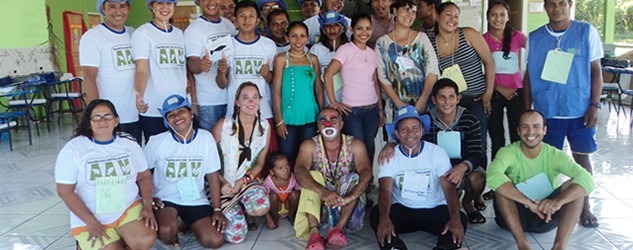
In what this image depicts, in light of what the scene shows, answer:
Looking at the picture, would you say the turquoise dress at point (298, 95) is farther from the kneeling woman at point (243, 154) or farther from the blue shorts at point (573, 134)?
the blue shorts at point (573, 134)

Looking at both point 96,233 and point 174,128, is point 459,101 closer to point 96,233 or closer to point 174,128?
point 174,128

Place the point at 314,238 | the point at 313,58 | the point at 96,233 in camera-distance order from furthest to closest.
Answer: the point at 313,58 → the point at 314,238 → the point at 96,233

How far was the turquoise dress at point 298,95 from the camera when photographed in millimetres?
3570

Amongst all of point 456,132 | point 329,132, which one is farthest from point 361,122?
point 456,132

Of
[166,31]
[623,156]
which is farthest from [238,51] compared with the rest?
[623,156]

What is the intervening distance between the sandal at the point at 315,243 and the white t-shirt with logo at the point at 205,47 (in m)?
1.18

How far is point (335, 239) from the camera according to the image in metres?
3.04

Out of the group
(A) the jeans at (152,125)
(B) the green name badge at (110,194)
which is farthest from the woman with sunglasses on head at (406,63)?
(B) the green name badge at (110,194)

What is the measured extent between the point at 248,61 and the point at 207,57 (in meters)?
0.27

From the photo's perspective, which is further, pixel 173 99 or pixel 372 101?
pixel 372 101

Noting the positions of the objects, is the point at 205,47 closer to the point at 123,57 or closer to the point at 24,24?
the point at 123,57

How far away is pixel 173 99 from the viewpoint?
3082 millimetres

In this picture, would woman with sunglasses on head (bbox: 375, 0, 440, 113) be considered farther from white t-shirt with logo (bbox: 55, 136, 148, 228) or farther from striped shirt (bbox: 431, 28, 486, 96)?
white t-shirt with logo (bbox: 55, 136, 148, 228)

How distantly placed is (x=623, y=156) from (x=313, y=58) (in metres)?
3.58
